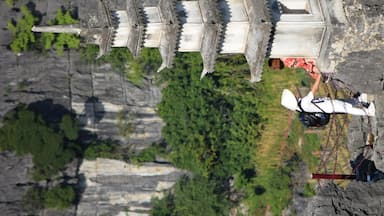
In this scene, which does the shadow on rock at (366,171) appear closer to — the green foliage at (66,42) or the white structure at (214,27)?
the white structure at (214,27)

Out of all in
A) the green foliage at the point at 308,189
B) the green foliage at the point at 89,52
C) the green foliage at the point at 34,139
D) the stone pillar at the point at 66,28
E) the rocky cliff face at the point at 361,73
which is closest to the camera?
the stone pillar at the point at 66,28

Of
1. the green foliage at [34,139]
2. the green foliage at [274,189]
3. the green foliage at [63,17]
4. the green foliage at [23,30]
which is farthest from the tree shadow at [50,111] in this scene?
the green foliage at [274,189]

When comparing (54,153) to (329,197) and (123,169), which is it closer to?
(123,169)

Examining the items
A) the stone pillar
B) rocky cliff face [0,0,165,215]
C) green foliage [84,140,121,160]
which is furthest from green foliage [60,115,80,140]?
the stone pillar

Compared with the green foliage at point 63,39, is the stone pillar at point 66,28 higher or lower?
lower

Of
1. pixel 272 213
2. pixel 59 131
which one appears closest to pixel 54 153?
pixel 59 131

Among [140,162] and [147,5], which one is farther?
[140,162]

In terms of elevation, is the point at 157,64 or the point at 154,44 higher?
the point at 157,64

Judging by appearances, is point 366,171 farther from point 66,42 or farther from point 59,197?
point 66,42
